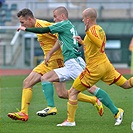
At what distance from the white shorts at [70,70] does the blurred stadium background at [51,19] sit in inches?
647

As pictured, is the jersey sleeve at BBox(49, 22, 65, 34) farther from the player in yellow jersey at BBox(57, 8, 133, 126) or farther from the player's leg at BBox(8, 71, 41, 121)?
the player's leg at BBox(8, 71, 41, 121)

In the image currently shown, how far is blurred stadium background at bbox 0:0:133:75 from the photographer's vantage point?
27.6 metres

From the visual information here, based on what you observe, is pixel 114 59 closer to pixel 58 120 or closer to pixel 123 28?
pixel 123 28

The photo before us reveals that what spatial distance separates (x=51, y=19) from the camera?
100.0 ft

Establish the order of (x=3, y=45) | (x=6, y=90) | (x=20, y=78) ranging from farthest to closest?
(x=3, y=45)
(x=20, y=78)
(x=6, y=90)

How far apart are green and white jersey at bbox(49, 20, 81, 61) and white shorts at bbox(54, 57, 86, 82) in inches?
3.3

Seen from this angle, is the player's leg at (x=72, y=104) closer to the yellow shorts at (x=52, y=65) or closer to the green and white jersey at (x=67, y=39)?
the green and white jersey at (x=67, y=39)

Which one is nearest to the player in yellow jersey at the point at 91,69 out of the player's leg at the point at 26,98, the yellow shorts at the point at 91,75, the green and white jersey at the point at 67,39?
the yellow shorts at the point at 91,75

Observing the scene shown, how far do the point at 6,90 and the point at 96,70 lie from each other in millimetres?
6823

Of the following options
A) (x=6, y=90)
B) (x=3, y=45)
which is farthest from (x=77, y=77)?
(x=3, y=45)

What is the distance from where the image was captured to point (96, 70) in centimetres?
1012

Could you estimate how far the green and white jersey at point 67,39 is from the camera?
34.6ft

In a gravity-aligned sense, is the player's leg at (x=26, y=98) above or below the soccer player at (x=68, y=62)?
below

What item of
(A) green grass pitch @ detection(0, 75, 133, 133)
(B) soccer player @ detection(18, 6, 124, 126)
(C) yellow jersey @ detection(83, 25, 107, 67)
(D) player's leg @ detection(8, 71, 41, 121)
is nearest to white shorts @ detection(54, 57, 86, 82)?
(B) soccer player @ detection(18, 6, 124, 126)
